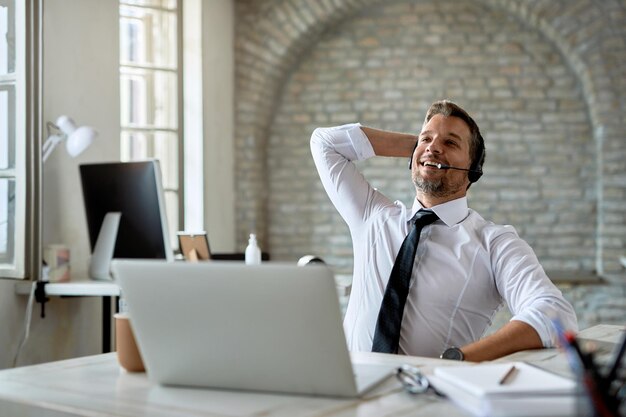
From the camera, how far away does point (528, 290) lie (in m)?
2.24

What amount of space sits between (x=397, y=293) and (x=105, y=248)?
1.83m

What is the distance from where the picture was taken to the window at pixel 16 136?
12.5ft

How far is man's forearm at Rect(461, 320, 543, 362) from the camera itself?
1.98m

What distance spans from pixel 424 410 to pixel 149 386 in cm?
47

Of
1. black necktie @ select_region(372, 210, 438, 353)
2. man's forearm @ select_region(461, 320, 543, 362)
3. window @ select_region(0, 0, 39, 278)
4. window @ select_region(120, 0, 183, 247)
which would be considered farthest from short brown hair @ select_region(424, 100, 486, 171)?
window @ select_region(120, 0, 183, 247)

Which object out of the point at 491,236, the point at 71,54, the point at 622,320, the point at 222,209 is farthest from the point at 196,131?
the point at 491,236

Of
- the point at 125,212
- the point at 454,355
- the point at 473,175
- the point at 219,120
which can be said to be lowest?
the point at 454,355

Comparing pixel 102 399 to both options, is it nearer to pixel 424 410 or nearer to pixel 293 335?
pixel 293 335

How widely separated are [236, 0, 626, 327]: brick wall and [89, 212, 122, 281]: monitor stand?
6.89ft

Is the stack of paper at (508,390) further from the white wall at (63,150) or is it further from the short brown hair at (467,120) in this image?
the white wall at (63,150)

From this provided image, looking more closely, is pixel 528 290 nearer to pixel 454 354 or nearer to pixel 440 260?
pixel 440 260

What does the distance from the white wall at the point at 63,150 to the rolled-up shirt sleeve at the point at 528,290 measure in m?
2.37

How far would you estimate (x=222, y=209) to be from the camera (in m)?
5.80

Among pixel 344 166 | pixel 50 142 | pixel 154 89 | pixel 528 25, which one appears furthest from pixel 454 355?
pixel 528 25
